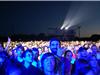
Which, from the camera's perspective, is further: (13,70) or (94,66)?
(94,66)

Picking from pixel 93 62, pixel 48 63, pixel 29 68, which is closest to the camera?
pixel 48 63

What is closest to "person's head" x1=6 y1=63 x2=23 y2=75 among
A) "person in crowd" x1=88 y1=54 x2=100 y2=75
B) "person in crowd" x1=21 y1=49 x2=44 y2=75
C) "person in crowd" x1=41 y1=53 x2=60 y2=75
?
"person in crowd" x1=21 y1=49 x2=44 y2=75

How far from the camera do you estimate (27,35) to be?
4516 millimetres

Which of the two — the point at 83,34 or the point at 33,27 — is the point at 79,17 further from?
the point at 33,27

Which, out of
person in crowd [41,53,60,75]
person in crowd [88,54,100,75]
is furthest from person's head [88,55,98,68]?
person in crowd [41,53,60,75]

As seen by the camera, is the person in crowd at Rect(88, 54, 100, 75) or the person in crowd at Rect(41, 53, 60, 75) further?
the person in crowd at Rect(88, 54, 100, 75)

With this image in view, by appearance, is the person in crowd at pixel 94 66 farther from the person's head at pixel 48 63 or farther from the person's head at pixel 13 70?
the person's head at pixel 13 70

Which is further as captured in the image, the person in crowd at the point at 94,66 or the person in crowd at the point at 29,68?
the person in crowd at the point at 94,66

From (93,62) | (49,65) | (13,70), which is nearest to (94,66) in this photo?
(93,62)

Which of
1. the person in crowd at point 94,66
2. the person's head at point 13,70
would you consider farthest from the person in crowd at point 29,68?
the person in crowd at point 94,66

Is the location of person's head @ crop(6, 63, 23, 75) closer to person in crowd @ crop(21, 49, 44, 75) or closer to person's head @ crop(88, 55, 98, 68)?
person in crowd @ crop(21, 49, 44, 75)

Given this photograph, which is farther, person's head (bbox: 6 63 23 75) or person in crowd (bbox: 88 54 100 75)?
person in crowd (bbox: 88 54 100 75)

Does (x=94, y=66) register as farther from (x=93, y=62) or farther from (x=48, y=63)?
(x=48, y=63)

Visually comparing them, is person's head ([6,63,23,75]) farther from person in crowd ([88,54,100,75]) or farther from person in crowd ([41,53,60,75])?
person in crowd ([88,54,100,75])
